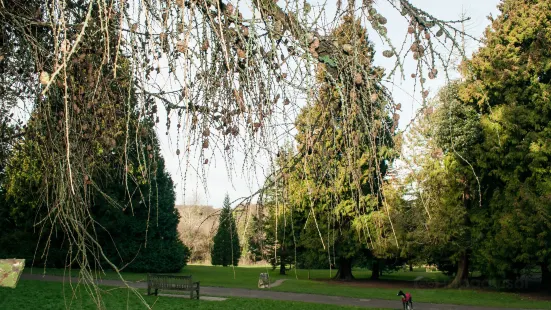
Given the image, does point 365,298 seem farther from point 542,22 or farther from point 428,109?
point 428,109

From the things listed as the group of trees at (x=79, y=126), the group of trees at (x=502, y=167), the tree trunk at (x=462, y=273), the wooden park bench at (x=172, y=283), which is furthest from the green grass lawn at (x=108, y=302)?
the tree trunk at (x=462, y=273)

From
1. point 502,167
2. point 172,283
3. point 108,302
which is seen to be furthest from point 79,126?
point 502,167

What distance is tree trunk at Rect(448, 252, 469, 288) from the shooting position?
20125 millimetres

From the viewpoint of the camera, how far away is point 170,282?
1359 cm

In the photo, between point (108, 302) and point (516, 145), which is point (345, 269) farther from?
point (108, 302)

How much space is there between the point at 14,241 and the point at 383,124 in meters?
24.9

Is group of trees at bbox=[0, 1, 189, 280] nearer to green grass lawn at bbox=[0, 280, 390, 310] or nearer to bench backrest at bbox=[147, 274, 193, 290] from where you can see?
green grass lawn at bbox=[0, 280, 390, 310]

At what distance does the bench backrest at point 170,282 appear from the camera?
1341 cm

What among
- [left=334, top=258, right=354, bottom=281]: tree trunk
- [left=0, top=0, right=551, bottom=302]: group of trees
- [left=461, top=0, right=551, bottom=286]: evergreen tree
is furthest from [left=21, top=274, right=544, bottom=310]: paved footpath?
[left=334, top=258, right=354, bottom=281]: tree trunk

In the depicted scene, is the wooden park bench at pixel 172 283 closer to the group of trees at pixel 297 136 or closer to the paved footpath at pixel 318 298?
the paved footpath at pixel 318 298

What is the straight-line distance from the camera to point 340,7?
1908 millimetres

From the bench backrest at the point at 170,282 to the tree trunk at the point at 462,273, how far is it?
1159 cm

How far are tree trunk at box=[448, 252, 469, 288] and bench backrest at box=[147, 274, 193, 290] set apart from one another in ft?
38.0

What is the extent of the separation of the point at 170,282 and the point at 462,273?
12507mm
